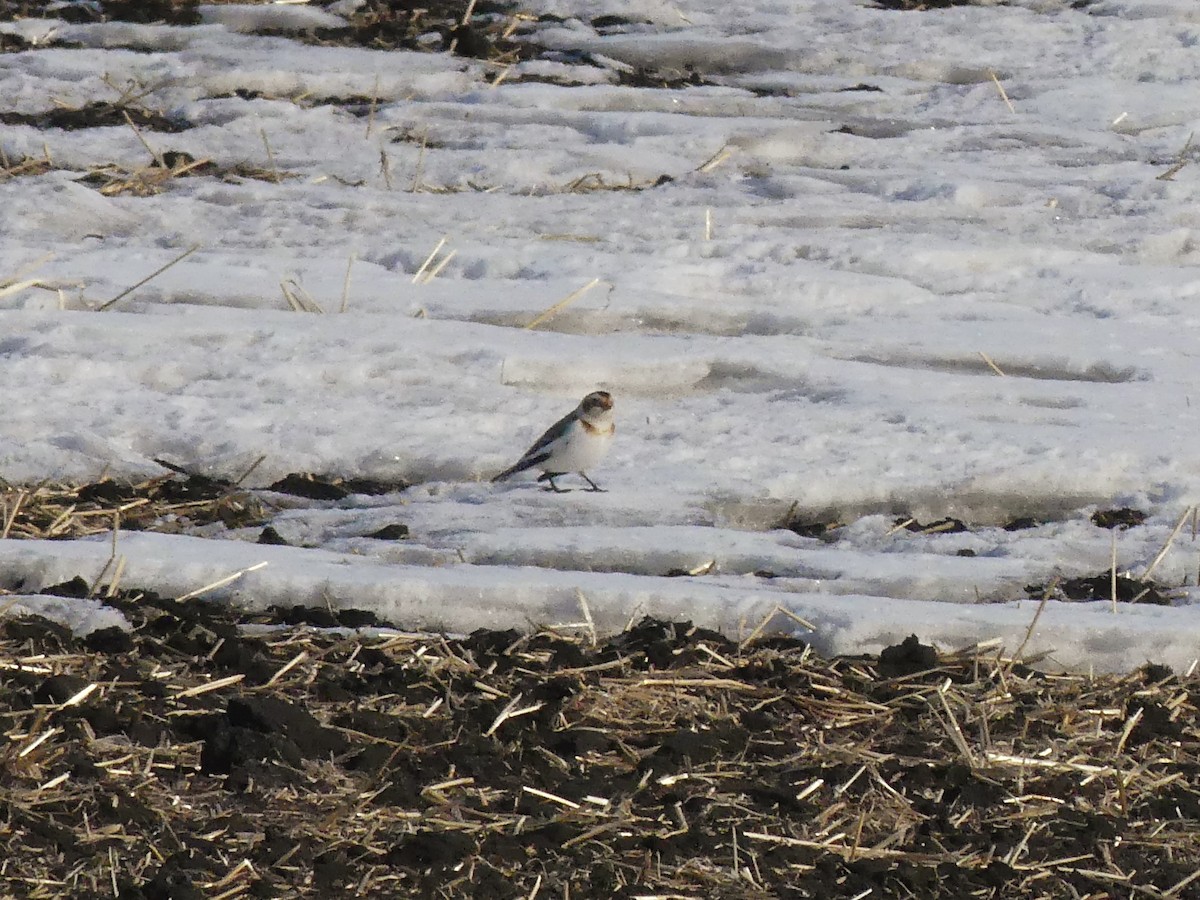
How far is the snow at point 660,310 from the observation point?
4.70 metres

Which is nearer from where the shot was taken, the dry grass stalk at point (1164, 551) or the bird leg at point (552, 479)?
the dry grass stalk at point (1164, 551)

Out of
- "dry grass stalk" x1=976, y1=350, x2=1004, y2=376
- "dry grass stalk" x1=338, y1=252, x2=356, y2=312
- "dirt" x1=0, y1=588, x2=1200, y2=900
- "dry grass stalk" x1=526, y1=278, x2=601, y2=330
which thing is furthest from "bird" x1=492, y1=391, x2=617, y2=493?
"dry grass stalk" x1=976, y1=350, x2=1004, y2=376

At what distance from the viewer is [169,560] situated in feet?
14.2

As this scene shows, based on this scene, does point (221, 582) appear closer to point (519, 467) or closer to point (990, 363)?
point (519, 467)

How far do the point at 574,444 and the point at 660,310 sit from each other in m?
1.54

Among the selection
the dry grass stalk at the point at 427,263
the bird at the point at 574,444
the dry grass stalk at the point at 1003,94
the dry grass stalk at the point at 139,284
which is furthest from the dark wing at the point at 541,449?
the dry grass stalk at the point at 1003,94

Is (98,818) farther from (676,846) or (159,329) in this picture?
(159,329)

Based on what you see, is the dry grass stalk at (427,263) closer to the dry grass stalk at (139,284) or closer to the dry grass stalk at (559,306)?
the dry grass stalk at (559,306)

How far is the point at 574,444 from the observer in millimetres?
5180

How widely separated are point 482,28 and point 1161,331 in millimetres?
4423

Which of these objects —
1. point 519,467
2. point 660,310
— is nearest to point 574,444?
point 519,467

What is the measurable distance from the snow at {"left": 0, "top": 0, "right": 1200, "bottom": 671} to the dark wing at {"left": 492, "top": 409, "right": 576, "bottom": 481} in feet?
0.17

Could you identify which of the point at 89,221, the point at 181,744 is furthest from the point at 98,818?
the point at 89,221

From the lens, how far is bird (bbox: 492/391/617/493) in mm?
5145
